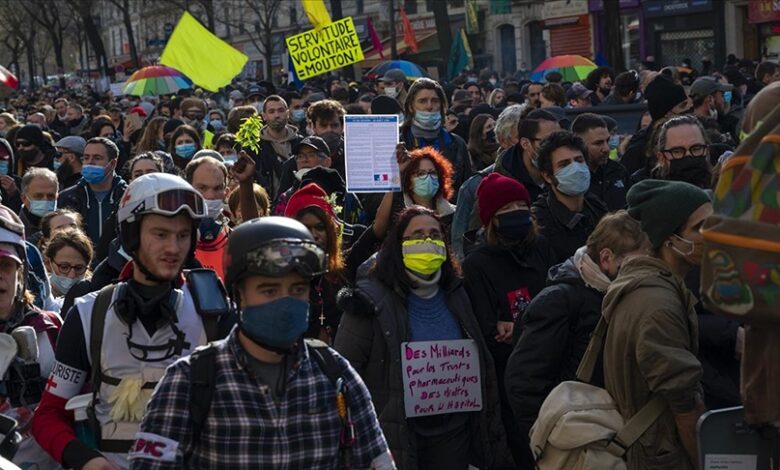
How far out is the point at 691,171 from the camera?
23.4 feet

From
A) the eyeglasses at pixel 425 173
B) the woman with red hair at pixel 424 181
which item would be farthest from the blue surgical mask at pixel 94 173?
the eyeglasses at pixel 425 173

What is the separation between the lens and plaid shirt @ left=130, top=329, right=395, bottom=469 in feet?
11.0

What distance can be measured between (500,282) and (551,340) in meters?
1.14

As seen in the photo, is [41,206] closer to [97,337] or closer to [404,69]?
[97,337]

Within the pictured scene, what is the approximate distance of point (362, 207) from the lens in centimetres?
873

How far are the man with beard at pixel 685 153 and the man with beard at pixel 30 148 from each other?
7155 mm

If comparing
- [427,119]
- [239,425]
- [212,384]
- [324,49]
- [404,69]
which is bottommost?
[239,425]

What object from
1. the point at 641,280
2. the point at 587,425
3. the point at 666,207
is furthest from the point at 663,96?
the point at 587,425

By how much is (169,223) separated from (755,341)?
6.36ft

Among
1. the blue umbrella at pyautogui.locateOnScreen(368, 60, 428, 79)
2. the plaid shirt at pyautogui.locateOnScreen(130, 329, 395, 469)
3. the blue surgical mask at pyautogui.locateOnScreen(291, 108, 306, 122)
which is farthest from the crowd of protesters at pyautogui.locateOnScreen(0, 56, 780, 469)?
the blue umbrella at pyautogui.locateOnScreen(368, 60, 428, 79)

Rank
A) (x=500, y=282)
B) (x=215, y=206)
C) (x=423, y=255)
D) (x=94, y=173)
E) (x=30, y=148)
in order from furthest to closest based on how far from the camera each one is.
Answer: (x=30, y=148), (x=94, y=173), (x=215, y=206), (x=500, y=282), (x=423, y=255)

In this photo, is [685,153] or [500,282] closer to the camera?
[500,282]

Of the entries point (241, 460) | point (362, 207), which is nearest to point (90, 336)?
point (241, 460)

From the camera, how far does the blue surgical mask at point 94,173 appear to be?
31.7 feet
